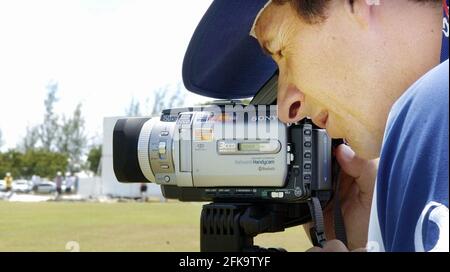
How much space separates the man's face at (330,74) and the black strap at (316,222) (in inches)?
9.2

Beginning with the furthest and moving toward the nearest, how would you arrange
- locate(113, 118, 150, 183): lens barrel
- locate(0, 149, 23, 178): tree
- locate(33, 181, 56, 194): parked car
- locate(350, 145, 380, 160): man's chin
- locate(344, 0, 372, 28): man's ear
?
locate(0, 149, 23, 178): tree
locate(33, 181, 56, 194): parked car
locate(113, 118, 150, 183): lens barrel
locate(350, 145, 380, 160): man's chin
locate(344, 0, 372, 28): man's ear

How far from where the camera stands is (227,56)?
1.19m

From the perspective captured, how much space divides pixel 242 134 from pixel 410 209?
689mm

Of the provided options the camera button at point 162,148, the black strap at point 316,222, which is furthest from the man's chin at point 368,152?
the camera button at point 162,148

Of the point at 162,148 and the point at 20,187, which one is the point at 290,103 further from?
the point at 20,187

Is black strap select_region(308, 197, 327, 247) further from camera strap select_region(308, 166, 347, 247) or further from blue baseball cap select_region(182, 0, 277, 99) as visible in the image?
blue baseball cap select_region(182, 0, 277, 99)

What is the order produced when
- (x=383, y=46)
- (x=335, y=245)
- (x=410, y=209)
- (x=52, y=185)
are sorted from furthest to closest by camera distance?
(x=52, y=185)
(x=335, y=245)
(x=383, y=46)
(x=410, y=209)

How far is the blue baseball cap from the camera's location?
3.43 ft

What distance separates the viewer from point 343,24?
87cm

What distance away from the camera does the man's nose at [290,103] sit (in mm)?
1036

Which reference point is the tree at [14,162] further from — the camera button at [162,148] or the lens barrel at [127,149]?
the camera button at [162,148]

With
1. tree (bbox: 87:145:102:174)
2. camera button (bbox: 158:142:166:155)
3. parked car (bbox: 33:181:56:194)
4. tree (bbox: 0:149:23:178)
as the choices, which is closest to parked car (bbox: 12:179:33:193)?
parked car (bbox: 33:181:56:194)
